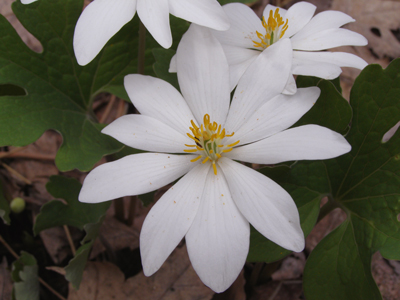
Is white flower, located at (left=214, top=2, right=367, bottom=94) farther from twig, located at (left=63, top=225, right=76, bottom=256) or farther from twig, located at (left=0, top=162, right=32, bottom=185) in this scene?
twig, located at (left=0, top=162, right=32, bottom=185)

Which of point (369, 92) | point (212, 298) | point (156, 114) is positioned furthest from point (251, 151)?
point (212, 298)

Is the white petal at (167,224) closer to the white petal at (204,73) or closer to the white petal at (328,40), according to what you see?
the white petal at (204,73)

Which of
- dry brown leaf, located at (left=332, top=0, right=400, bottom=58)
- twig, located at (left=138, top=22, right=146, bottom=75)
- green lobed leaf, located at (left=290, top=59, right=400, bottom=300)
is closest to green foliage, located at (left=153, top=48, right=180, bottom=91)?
twig, located at (left=138, top=22, right=146, bottom=75)

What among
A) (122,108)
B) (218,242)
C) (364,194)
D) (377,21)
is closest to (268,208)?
(218,242)

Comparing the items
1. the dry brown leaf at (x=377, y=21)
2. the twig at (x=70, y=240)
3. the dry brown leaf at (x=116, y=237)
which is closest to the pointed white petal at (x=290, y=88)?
the dry brown leaf at (x=116, y=237)

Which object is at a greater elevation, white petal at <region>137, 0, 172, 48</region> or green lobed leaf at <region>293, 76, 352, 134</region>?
white petal at <region>137, 0, 172, 48</region>

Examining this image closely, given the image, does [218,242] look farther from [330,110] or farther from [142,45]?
[142,45]
